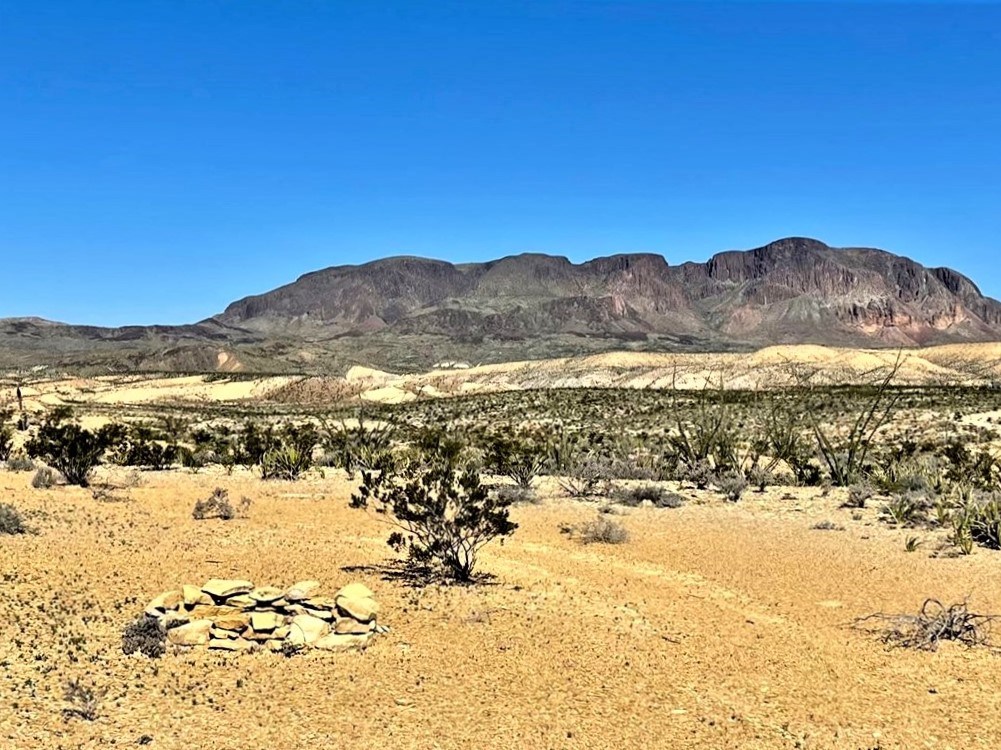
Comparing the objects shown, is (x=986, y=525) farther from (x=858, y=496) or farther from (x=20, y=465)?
(x=20, y=465)

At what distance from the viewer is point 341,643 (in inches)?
336

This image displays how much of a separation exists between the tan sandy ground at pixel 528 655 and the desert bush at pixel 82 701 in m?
0.09

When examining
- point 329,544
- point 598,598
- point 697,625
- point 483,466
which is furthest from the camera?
point 483,466

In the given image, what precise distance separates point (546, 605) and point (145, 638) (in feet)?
14.8

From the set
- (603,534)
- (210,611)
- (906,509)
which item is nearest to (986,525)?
(906,509)

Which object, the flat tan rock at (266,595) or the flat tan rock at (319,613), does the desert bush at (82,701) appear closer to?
the flat tan rock at (266,595)

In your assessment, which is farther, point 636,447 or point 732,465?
point 636,447

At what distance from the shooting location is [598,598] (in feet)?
35.2

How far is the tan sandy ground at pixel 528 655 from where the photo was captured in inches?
267

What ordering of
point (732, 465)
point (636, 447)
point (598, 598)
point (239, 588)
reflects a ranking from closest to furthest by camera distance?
1. point (239, 588)
2. point (598, 598)
3. point (732, 465)
4. point (636, 447)

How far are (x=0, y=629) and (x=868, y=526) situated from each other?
45.9ft

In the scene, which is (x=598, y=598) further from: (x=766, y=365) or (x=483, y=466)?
(x=766, y=365)

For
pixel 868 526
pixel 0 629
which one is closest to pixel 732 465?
pixel 868 526

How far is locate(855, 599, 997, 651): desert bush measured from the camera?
916 cm
